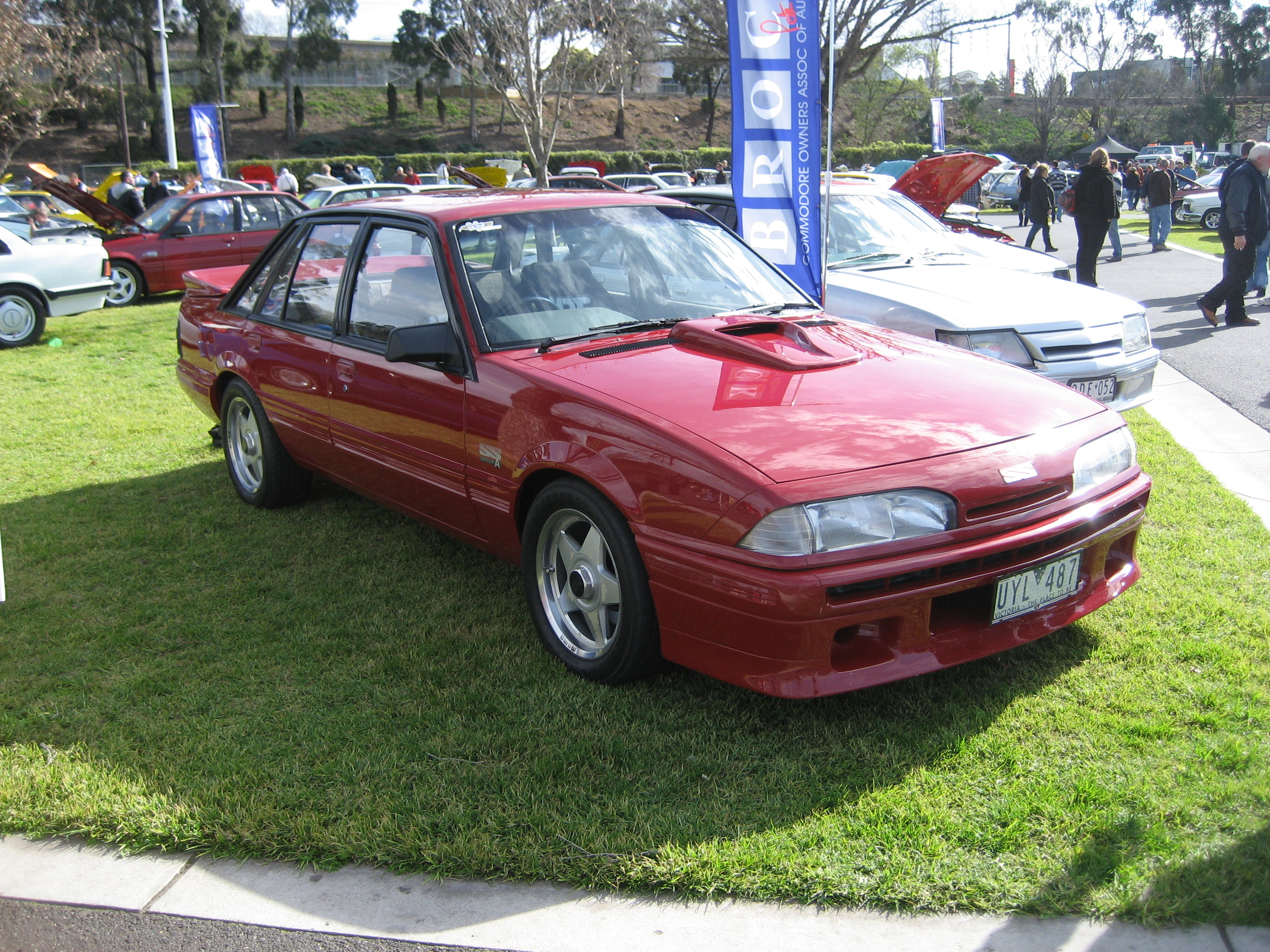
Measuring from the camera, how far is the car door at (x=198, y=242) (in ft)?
47.8

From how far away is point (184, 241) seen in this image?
47.9 ft

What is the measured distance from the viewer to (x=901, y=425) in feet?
10.1

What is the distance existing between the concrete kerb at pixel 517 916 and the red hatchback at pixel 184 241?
13.1 meters

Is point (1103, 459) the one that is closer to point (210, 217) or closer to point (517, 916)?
point (517, 916)

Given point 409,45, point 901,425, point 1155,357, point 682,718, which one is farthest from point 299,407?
point 409,45

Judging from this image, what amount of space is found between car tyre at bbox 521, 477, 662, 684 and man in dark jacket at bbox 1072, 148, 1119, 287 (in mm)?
10458

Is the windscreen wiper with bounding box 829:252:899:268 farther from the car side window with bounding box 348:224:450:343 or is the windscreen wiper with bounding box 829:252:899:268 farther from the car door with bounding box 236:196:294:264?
the car door with bounding box 236:196:294:264

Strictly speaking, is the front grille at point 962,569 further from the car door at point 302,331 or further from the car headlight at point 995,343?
the car door at point 302,331

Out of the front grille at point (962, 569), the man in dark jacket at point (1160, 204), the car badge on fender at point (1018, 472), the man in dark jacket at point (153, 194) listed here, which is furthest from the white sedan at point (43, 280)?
the man in dark jacket at point (1160, 204)

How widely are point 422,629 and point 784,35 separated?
14.1 ft

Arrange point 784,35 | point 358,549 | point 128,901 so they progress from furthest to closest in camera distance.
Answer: point 784,35 → point 358,549 → point 128,901

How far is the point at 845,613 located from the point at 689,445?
63 centimetres

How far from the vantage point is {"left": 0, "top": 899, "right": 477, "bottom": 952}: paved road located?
242cm

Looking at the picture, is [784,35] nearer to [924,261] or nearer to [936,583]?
[924,261]
